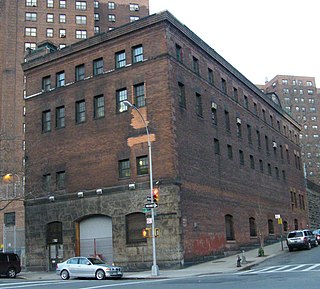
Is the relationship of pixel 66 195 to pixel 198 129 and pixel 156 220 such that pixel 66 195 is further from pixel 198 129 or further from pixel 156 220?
pixel 198 129

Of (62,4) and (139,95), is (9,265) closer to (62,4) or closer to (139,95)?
(139,95)

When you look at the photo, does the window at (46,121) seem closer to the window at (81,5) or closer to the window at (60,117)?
the window at (60,117)

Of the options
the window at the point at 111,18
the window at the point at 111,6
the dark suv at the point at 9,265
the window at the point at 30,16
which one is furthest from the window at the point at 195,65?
the window at the point at 111,6

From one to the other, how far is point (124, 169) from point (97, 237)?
573cm

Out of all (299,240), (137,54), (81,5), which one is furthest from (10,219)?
(81,5)

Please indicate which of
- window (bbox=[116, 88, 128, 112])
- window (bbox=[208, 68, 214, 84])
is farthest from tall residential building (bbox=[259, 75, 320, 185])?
window (bbox=[116, 88, 128, 112])

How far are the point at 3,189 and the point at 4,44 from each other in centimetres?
3319

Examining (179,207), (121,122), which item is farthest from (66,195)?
(179,207)

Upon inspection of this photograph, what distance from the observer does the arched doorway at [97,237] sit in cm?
3522

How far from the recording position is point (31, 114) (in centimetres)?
4244

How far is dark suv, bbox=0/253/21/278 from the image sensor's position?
111ft

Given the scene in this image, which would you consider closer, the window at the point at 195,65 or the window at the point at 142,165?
the window at the point at 142,165

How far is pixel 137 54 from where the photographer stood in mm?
36562

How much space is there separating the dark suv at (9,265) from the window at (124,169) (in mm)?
10026
